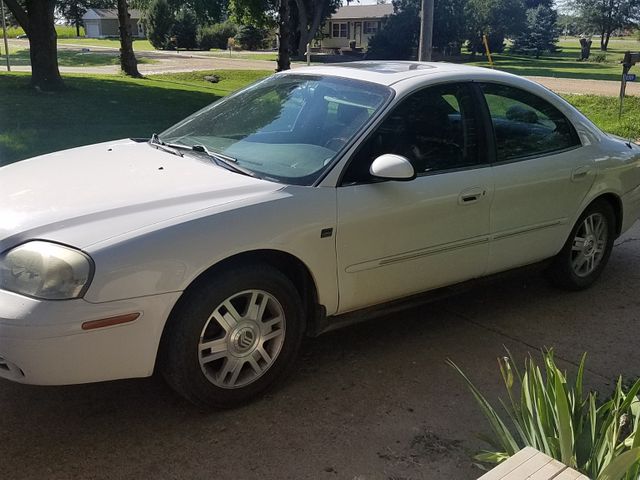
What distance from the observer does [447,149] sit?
13.6 feet

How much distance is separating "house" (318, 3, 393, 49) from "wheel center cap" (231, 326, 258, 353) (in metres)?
65.3

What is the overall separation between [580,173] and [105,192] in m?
3.24

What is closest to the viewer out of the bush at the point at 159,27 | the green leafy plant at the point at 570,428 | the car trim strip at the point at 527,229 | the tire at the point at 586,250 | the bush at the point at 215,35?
the green leafy plant at the point at 570,428

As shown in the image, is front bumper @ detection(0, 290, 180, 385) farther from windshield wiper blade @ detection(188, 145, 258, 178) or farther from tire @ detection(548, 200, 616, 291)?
tire @ detection(548, 200, 616, 291)

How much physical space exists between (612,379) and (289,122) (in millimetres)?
2411

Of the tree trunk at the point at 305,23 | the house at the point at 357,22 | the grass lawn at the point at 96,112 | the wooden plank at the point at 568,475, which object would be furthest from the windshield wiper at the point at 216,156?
the house at the point at 357,22

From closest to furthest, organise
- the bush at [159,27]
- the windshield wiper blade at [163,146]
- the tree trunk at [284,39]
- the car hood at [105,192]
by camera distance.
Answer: the car hood at [105,192], the windshield wiper blade at [163,146], the tree trunk at [284,39], the bush at [159,27]

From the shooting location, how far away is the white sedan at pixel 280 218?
2850 mm

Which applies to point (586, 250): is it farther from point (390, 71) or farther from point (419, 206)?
point (390, 71)

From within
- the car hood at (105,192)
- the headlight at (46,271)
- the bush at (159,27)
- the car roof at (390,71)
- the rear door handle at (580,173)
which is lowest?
the headlight at (46,271)

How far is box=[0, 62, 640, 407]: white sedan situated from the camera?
285 cm

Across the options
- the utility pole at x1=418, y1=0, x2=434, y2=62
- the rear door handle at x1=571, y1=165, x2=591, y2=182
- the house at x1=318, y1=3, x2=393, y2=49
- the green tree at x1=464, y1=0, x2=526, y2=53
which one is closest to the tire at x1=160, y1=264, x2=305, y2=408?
the rear door handle at x1=571, y1=165, x2=591, y2=182

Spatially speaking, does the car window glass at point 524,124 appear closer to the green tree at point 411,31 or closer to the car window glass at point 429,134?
the car window glass at point 429,134

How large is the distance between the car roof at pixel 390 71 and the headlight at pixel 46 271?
2.14m
